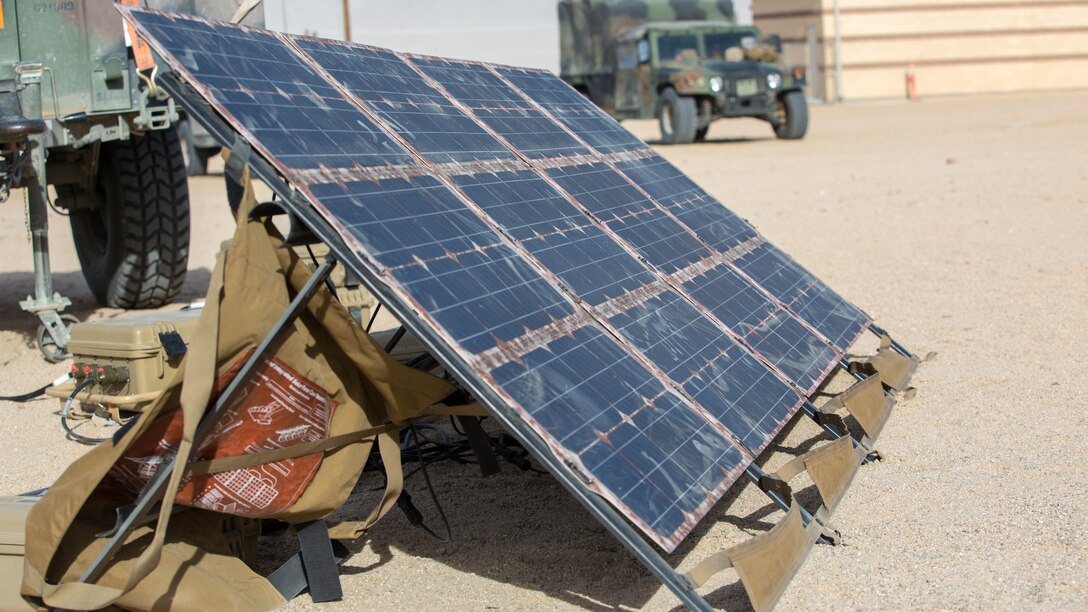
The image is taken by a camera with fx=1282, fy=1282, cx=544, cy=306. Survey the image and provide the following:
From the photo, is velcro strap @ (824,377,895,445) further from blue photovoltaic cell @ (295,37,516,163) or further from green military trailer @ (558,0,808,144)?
green military trailer @ (558,0,808,144)

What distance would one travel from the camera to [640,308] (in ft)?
14.5

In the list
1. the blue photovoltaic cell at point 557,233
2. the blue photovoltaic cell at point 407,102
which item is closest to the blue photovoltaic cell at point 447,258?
the blue photovoltaic cell at point 557,233

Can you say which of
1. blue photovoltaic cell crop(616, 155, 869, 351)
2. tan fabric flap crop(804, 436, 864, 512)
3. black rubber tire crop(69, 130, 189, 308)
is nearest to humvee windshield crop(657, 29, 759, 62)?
black rubber tire crop(69, 130, 189, 308)

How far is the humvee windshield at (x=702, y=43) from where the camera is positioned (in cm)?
2152

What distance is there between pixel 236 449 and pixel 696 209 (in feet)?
9.39

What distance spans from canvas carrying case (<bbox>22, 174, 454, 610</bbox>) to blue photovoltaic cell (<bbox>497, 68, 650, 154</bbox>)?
206cm

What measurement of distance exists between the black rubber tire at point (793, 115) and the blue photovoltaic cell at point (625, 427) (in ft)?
57.1

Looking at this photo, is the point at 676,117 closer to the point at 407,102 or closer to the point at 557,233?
the point at 407,102

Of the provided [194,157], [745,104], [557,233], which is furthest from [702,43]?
[557,233]

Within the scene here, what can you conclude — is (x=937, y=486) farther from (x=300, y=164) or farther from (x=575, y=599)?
(x=300, y=164)

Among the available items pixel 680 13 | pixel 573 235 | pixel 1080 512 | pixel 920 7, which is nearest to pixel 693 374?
pixel 573 235

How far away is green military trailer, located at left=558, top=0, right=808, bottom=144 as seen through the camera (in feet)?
66.3

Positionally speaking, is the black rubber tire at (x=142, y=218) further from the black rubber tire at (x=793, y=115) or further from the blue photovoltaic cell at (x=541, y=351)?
the black rubber tire at (x=793, y=115)

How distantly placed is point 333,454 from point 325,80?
129 centimetres
